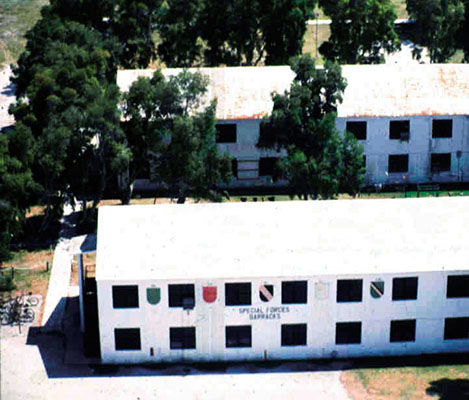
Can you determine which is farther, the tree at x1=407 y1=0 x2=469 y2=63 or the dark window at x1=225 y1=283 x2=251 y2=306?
the tree at x1=407 y1=0 x2=469 y2=63

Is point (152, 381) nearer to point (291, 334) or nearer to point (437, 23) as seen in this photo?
point (291, 334)

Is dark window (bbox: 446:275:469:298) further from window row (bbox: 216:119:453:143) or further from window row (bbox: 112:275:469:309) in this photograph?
window row (bbox: 216:119:453:143)

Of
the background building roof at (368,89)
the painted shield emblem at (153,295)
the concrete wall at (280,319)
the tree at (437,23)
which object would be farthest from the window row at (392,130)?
the painted shield emblem at (153,295)

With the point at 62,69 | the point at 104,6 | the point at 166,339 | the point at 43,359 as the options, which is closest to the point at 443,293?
the point at 166,339

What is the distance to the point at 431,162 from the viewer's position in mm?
88250

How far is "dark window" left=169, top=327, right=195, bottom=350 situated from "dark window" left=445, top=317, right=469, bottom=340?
1507cm

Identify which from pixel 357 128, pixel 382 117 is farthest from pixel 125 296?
pixel 382 117

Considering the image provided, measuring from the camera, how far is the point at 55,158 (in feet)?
248

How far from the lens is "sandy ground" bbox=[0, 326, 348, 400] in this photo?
58.4 meters

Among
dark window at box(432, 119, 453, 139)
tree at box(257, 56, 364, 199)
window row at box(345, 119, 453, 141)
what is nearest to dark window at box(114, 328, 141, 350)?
tree at box(257, 56, 364, 199)

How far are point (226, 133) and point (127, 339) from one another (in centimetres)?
2842

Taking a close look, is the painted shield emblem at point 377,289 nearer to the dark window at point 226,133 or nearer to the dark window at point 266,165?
the dark window at point 266,165

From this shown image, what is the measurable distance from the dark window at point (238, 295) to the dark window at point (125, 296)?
5280 mm

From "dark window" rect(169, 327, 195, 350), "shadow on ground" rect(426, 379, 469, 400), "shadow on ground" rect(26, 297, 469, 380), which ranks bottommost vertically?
"shadow on ground" rect(426, 379, 469, 400)
